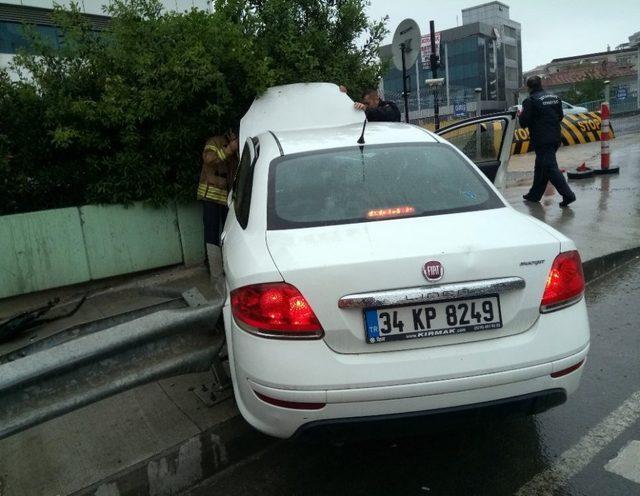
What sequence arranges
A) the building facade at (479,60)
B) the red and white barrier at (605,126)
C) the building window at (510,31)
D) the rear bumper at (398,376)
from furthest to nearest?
the building window at (510,31)
the building facade at (479,60)
the red and white barrier at (605,126)
the rear bumper at (398,376)

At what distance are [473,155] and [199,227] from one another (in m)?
3.23

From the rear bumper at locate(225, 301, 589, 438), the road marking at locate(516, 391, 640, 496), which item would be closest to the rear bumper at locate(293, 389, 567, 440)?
the rear bumper at locate(225, 301, 589, 438)

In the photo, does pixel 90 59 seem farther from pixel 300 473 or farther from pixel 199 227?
pixel 300 473

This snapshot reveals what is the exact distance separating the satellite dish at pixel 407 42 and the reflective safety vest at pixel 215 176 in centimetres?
432

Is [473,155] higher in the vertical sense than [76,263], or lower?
higher

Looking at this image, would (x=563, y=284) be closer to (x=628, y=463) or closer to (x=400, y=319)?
(x=400, y=319)

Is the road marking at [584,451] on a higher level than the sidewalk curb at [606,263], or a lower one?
lower

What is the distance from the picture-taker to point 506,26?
334 feet

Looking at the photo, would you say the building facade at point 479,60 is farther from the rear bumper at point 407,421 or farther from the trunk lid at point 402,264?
the rear bumper at point 407,421

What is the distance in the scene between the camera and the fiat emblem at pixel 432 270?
2.21m

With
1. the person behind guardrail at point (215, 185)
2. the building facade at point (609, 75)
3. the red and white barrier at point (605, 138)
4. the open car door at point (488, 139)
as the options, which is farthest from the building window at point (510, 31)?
the person behind guardrail at point (215, 185)

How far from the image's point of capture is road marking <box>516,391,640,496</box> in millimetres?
2508

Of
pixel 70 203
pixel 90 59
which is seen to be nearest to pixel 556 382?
pixel 70 203

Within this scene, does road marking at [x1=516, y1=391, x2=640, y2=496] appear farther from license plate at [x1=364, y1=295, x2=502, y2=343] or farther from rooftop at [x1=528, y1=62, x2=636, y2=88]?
rooftop at [x1=528, y1=62, x2=636, y2=88]
